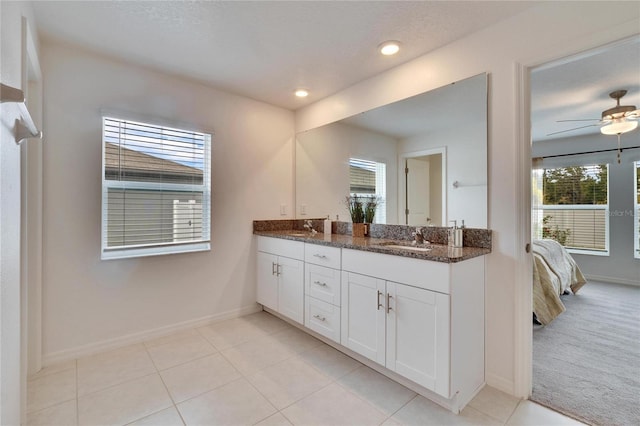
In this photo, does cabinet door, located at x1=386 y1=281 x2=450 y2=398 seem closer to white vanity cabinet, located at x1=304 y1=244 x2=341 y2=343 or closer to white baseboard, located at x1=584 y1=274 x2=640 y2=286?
white vanity cabinet, located at x1=304 y1=244 x2=341 y2=343

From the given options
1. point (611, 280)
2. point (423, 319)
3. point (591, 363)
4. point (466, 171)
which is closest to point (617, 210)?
point (611, 280)

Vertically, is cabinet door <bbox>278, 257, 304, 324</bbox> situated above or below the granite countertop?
below

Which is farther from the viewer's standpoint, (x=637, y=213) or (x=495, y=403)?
(x=637, y=213)

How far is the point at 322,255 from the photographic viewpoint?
95.0 inches

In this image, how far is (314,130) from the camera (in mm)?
3324

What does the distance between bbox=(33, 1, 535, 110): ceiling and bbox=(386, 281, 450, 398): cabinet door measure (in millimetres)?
1685

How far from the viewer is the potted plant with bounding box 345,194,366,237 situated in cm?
282

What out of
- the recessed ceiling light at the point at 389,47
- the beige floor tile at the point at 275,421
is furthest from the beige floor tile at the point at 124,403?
the recessed ceiling light at the point at 389,47

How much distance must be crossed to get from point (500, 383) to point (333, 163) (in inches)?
91.5

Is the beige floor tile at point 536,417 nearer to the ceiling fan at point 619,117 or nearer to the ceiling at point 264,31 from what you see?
the ceiling at point 264,31

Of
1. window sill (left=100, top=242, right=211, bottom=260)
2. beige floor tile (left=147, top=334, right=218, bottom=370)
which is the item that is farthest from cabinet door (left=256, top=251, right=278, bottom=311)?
beige floor tile (left=147, top=334, right=218, bottom=370)

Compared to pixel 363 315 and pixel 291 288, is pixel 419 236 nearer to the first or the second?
pixel 363 315

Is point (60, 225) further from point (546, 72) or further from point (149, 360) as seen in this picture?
point (546, 72)

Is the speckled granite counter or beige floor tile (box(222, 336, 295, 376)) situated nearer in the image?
the speckled granite counter
